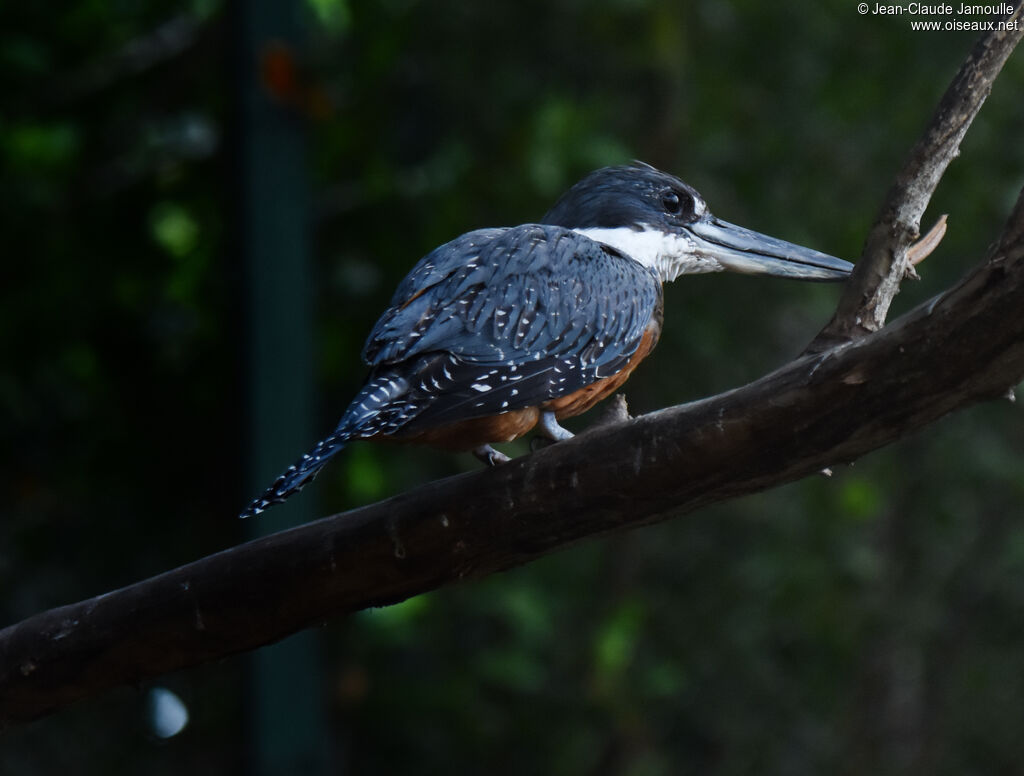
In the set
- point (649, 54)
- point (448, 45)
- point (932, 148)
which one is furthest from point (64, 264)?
point (932, 148)

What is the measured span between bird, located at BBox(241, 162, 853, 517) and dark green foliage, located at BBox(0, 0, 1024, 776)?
1325 mm

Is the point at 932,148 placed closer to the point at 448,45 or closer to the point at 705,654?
the point at 448,45

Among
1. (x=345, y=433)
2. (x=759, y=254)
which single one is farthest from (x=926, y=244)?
(x=345, y=433)

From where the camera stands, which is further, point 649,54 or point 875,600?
point 875,600

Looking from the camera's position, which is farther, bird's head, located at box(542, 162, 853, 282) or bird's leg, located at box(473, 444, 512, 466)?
bird's head, located at box(542, 162, 853, 282)

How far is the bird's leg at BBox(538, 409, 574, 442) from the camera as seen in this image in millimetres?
2158

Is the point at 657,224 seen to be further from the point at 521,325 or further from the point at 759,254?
the point at 521,325

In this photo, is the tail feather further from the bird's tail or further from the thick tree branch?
the thick tree branch

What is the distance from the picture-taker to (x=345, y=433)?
1.92 m

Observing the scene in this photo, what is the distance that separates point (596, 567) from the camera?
14.4 feet

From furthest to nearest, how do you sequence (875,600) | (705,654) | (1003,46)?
1. (875,600)
2. (705,654)
3. (1003,46)

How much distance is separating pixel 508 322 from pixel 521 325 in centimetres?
2

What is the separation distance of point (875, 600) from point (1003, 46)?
12.3 feet

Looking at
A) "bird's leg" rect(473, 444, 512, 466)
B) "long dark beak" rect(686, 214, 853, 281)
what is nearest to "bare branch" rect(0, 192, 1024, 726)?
"bird's leg" rect(473, 444, 512, 466)
